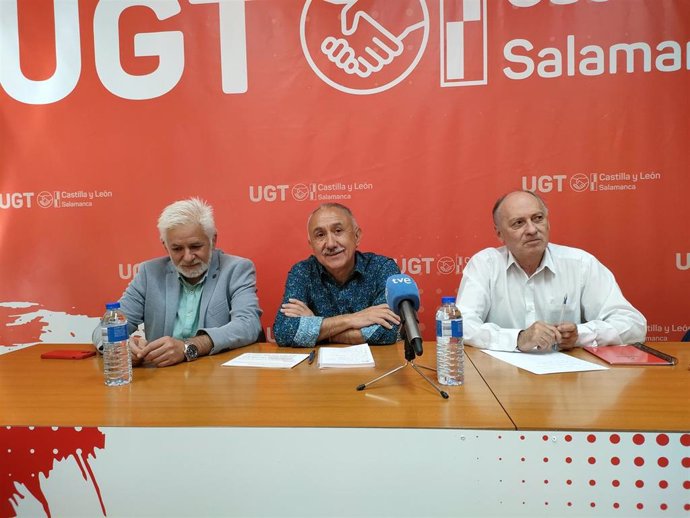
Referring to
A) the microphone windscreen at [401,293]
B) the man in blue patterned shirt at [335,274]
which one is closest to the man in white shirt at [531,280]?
the man in blue patterned shirt at [335,274]

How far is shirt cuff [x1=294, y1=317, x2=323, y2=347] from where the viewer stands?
6.48 ft

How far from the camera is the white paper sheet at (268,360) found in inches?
65.6

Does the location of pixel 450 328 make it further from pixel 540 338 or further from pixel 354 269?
pixel 354 269

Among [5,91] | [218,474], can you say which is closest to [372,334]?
[218,474]

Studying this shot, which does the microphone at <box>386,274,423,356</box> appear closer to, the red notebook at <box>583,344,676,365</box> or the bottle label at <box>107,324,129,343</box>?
the red notebook at <box>583,344,676,365</box>

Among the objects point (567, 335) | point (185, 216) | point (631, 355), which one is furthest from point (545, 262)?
point (185, 216)

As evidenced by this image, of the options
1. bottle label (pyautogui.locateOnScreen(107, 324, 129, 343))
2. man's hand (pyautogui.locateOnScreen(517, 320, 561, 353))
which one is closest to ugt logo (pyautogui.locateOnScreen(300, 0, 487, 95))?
man's hand (pyautogui.locateOnScreen(517, 320, 561, 353))

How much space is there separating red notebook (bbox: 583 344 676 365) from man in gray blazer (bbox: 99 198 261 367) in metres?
1.42

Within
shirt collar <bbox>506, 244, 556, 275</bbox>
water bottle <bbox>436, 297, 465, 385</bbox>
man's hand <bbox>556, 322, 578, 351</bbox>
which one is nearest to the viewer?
water bottle <bbox>436, 297, 465, 385</bbox>

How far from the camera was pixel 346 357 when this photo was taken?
1.72 m

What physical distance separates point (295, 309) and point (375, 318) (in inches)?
15.3

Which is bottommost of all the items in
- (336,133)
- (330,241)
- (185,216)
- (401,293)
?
(401,293)

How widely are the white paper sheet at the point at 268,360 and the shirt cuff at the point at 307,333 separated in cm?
14

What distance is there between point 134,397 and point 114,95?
2424 millimetres
